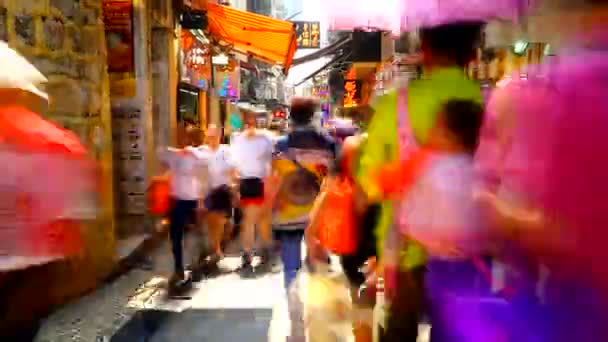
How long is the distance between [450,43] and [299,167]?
2472 mm

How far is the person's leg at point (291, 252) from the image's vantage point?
17.4 feet

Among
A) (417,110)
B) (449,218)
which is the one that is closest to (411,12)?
(417,110)

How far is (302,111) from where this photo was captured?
5160mm

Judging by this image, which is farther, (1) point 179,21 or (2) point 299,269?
(1) point 179,21

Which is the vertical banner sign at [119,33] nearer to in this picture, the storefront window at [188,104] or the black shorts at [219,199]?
the black shorts at [219,199]

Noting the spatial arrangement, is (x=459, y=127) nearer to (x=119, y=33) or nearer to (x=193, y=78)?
(x=119, y=33)

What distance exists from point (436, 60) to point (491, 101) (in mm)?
910

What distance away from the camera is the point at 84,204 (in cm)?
292

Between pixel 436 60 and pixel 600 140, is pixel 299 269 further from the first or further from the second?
pixel 600 140

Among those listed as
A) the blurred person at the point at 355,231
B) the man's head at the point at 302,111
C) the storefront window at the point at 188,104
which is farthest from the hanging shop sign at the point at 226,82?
the blurred person at the point at 355,231

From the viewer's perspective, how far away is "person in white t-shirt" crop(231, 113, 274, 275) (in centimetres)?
827

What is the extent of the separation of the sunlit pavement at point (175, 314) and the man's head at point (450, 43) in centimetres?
346

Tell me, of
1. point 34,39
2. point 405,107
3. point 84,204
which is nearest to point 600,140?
point 405,107

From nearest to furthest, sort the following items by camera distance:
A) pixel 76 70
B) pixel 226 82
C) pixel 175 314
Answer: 1. pixel 175 314
2. pixel 76 70
3. pixel 226 82
